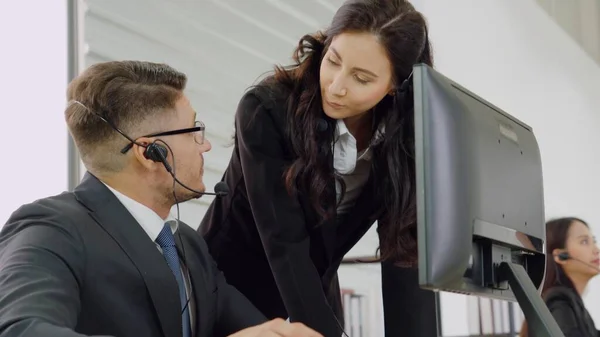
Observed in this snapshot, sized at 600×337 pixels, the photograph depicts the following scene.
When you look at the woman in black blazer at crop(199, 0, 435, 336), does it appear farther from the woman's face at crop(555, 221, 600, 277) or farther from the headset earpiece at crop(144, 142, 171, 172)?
the woman's face at crop(555, 221, 600, 277)

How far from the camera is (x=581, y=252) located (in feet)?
11.5

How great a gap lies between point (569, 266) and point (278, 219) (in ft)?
7.53

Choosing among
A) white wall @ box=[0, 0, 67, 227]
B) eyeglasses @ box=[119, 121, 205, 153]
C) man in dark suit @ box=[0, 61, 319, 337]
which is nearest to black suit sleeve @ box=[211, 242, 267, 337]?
man in dark suit @ box=[0, 61, 319, 337]

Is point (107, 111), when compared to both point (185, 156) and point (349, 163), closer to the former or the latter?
point (185, 156)

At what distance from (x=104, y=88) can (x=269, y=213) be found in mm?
361

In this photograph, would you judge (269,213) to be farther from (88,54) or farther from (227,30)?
(227,30)

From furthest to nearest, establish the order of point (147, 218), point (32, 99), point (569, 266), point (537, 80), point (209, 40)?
1. point (537, 80)
2. point (569, 266)
3. point (209, 40)
4. point (32, 99)
5. point (147, 218)

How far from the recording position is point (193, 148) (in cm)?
143

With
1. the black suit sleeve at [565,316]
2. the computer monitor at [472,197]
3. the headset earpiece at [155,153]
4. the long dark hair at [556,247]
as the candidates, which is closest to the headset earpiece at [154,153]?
the headset earpiece at [155,153]

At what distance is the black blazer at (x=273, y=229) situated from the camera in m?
1.49

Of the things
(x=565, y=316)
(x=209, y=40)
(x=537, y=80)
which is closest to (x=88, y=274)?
(x=209, y=40)

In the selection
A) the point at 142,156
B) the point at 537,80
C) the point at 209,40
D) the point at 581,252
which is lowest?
the point at 581,252

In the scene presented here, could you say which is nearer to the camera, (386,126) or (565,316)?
(386,126)

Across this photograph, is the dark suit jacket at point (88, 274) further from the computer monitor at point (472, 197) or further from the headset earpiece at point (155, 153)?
the computer monitor at point (472, 197)
